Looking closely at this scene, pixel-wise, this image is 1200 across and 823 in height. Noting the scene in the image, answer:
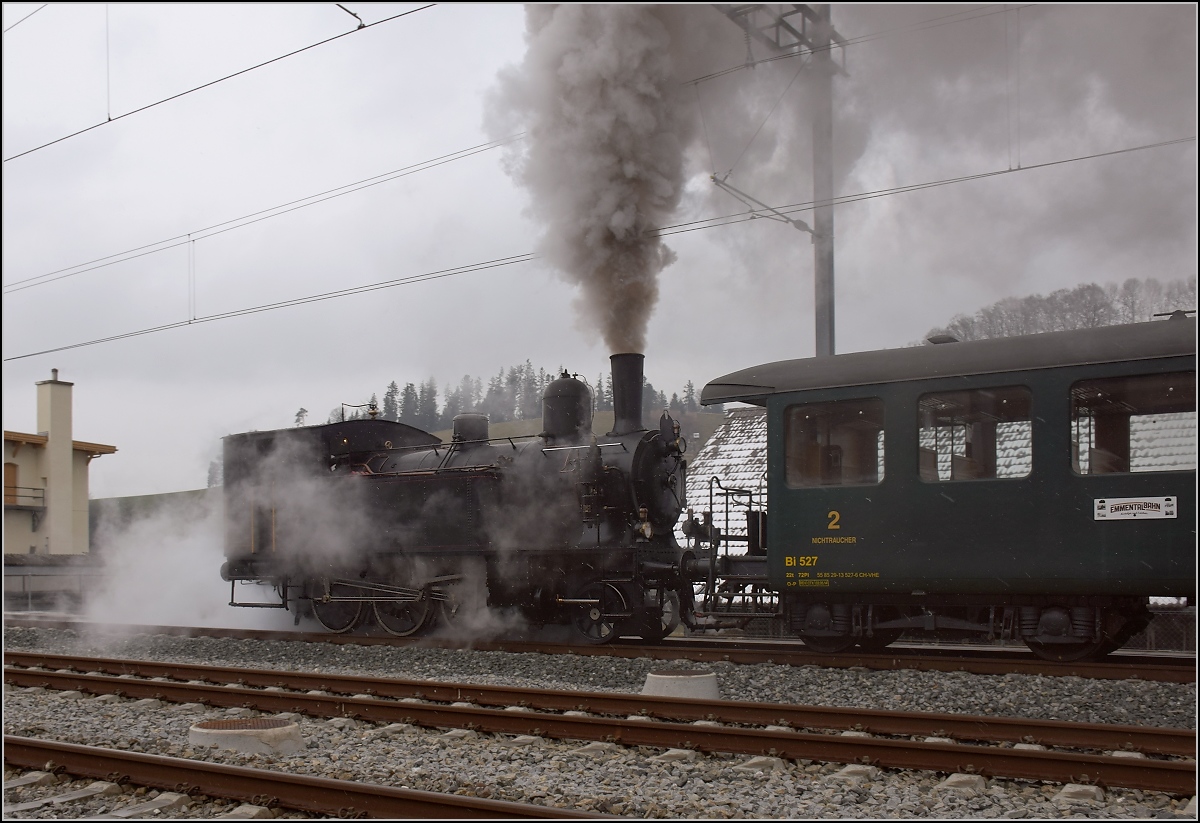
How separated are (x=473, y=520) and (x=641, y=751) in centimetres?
657

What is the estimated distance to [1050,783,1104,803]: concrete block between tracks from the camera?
496cm

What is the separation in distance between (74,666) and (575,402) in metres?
6.52

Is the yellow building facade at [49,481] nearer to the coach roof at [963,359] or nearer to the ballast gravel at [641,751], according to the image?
the ballast gravel at [641,751]

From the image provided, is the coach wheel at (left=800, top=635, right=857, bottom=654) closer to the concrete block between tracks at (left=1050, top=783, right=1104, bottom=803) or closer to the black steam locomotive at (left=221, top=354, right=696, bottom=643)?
the black steam locomotive at (left=221, top=354, right=696, bottom=643)

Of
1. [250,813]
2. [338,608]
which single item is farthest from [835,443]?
[338,608]

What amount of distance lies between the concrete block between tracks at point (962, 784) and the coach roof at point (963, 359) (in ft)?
13.1

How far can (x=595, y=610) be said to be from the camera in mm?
11758

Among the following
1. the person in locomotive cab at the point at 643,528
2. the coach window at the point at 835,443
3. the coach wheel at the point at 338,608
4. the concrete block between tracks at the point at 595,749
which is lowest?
the coach wheel at the point at 338,608

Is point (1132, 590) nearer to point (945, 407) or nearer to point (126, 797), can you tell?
point (945, 407)

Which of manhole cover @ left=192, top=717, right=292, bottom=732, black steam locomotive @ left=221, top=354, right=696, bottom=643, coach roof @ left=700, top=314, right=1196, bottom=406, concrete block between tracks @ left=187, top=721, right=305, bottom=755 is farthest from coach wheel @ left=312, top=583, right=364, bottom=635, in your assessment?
concrete block between tracks @ left=187, top=721, right=305, bottom=755

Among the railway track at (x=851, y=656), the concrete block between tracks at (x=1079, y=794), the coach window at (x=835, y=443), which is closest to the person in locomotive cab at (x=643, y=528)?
the railway track at (x=851, y=656)

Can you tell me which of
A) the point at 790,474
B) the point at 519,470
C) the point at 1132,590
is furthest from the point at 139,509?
the point at 1132,590

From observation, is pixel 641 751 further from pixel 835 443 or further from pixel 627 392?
pixel 627 392

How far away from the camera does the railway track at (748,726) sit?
5.32 m
